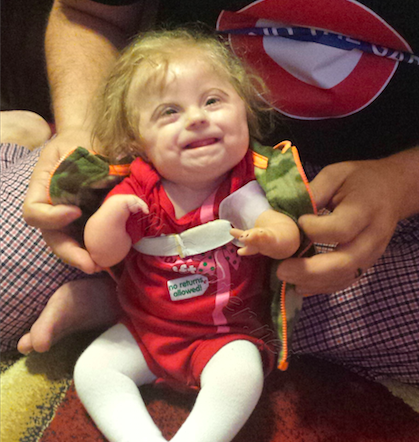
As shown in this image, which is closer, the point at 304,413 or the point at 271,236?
the point at 271,236

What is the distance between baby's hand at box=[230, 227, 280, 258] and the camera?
49 cm

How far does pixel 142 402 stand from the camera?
0.65 m

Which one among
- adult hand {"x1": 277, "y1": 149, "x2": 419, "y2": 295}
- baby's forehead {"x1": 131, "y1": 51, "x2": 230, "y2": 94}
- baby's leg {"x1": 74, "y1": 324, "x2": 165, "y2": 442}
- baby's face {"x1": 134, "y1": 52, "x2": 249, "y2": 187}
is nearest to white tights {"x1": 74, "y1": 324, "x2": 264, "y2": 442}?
baby's leg {"x1": 74, "y1": 324, "x2": 165, "y2": 442}

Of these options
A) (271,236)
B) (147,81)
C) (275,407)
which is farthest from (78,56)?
(275,407)

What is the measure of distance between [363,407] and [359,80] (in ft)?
1.65

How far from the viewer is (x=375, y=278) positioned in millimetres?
707

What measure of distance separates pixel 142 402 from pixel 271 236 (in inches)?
13.1

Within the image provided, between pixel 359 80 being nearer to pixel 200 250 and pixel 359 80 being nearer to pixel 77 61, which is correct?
pixel 200 250

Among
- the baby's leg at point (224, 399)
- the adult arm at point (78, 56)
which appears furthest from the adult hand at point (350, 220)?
the adult arm at point (78, 56)

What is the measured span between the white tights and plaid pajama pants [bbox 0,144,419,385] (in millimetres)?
150

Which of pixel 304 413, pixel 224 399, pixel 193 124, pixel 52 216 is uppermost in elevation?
pixel 193 124

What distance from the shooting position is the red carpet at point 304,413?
657mm

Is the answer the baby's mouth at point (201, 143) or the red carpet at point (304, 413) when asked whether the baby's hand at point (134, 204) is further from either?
the red carpet at point (304, 413)

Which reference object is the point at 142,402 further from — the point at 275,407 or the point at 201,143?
the point at 201,143
